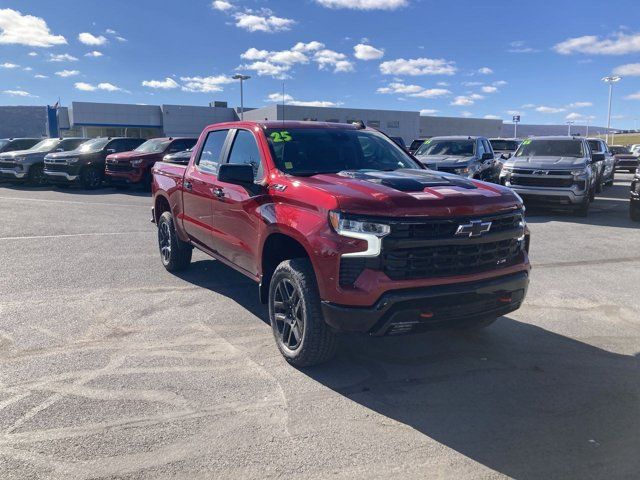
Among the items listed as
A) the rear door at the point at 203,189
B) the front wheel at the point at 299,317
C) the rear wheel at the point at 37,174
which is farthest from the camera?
the rear wheel at the point at 37,174

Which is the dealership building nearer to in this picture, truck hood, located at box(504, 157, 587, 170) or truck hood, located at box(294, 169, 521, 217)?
truck hood, located at box(504, 157, 587, 170)

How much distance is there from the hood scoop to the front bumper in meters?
0.76

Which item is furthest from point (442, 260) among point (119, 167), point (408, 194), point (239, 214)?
point (119, 167)

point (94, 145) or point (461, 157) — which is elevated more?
point (94, 145)

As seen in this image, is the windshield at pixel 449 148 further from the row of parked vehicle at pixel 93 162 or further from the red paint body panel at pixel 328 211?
the red paint body panel at pixel 328 211

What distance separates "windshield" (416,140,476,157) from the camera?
13.8 meters

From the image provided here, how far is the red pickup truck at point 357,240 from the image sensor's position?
3.37m

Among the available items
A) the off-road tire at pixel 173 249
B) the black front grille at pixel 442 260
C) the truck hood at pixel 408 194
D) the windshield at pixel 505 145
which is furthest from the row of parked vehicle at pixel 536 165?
the black front grille at pixel 442 260

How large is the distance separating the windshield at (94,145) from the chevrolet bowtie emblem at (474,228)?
17.1 m

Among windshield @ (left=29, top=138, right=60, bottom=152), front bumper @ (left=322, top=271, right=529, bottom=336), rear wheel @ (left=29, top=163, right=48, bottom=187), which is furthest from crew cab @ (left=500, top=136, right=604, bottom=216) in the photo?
windshield @ (left=29, top=138, right=60, bottom=152)

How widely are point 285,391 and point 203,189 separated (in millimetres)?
2633

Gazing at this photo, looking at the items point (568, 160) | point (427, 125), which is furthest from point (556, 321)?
point (427, 125)

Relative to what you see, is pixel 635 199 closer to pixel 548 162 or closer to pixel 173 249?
pixel 548 162

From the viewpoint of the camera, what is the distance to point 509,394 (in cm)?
363
